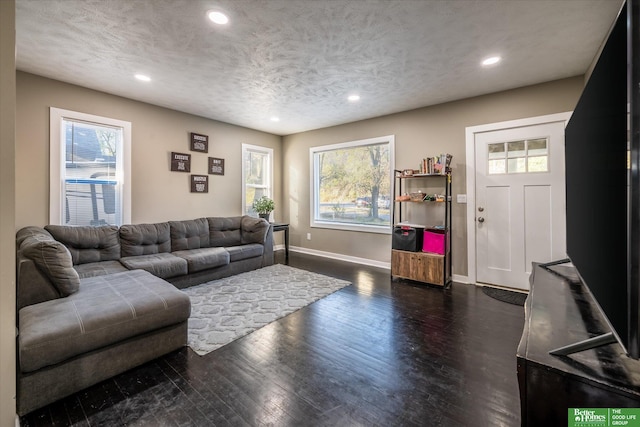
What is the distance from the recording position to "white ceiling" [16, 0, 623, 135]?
2027 millimetres

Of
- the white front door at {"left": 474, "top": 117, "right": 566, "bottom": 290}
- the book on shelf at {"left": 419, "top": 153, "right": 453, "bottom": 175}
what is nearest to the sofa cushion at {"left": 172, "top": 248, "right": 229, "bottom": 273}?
the book on shelf at {"left": 419, "top": 153, "right": 453, "bottom": 175}

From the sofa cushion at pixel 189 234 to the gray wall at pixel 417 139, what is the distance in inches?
84.1

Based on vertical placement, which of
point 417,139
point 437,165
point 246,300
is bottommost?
point 246,300

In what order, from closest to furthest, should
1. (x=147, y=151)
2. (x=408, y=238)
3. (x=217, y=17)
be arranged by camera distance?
(x=217, y=17) < (x=408, y=238) < (x=147, y=151)

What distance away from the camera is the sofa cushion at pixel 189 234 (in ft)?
13.4

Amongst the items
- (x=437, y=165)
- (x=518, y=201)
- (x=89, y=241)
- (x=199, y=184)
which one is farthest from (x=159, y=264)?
(x=518, y=201)

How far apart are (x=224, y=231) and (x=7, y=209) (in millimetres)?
3528

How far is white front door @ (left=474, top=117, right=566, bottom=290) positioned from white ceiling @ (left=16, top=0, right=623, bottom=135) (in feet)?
2.17

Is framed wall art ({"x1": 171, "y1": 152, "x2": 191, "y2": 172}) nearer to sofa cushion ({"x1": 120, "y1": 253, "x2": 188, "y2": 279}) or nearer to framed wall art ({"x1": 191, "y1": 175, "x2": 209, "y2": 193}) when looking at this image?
framed wall art ({"x1": 191, "y1": 175, "x2": 209, "y2": 193})

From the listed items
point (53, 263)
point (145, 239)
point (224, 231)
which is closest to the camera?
point (53, 263)

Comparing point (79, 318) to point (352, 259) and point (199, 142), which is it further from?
point (352, 259)

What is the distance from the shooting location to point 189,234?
4.20 m

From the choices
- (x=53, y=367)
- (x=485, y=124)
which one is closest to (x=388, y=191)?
(x=485, y=124)

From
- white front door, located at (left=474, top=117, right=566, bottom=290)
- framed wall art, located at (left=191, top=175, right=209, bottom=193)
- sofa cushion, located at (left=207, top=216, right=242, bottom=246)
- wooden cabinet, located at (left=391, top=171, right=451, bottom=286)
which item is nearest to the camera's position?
white front door, located at (left=474, top=117, right=566, bottom=290)
